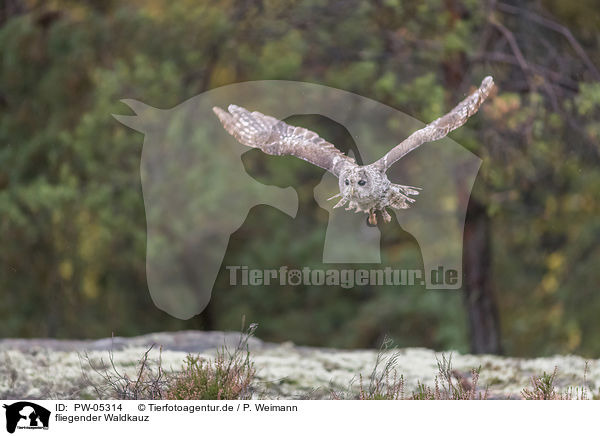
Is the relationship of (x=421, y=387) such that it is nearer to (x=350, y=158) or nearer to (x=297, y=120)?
(x=350, y=158)

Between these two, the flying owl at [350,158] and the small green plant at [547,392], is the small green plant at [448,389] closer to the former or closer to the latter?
the small green plant at [547,392]

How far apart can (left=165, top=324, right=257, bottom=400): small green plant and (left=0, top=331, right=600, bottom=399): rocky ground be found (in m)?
0.17

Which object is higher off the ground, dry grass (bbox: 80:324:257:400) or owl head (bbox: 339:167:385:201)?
owl head (bbox: 339:167:385:201)

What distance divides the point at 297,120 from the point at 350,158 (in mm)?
3243

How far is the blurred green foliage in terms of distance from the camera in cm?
898

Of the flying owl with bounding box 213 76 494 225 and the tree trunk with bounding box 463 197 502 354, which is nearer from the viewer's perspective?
the flying owl with bounding box 213 76 494 225

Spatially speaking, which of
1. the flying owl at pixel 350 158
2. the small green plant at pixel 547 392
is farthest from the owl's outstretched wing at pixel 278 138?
the small green plant at pixel 547 392

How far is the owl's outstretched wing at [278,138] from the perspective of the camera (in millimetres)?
6449

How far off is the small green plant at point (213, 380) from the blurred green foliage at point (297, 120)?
390 centimetres

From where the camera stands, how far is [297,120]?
31.9 feet
